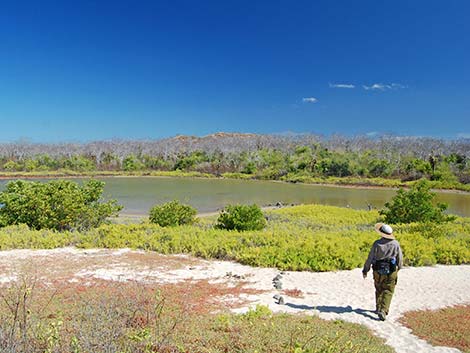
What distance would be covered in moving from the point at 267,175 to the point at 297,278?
59365mm

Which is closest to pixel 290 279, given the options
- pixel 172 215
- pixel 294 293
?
pixel 294 293

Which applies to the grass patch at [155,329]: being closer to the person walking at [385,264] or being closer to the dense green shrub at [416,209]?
the person walking at [385,264]

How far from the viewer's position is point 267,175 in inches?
2721

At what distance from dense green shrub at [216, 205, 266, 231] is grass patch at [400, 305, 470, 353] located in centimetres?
955

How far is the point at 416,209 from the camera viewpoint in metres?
19.1

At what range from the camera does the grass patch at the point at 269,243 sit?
Result: 11.3 meters

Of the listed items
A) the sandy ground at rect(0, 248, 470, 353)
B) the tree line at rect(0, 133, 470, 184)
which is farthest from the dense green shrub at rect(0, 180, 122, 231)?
the tree line at rect(0, 133, 470, 184)

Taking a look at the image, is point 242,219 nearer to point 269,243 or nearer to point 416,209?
point 269,243

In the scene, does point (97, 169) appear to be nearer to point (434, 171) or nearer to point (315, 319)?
point (434, 171)

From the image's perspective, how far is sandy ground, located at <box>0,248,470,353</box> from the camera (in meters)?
7.27

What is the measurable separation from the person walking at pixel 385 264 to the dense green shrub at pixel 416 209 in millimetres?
13563

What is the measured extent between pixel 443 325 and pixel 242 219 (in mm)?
10491

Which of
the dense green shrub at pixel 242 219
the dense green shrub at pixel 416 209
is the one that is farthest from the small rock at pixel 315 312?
the dense green shrub at pixel 416 209

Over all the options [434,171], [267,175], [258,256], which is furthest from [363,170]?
[258,256]
